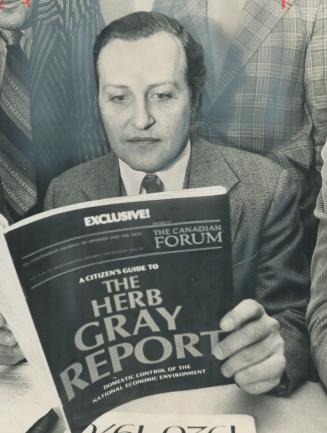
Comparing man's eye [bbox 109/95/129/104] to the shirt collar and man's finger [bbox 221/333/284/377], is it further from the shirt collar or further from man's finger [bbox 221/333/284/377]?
man's finger [bbox 221/333/284/377]

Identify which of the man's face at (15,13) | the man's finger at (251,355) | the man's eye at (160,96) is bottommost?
the man's finger at (251,355)

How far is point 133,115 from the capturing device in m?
0.80

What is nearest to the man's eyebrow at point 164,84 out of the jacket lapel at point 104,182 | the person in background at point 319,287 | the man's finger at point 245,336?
the jacket lapel at point 104,182

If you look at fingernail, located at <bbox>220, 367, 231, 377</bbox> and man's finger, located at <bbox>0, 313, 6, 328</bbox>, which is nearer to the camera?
fingernail, located at <bbox>220, 367, 231, 377</bbox>

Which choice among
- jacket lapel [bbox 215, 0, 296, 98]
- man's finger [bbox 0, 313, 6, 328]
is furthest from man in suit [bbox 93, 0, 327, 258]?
man's finger [bbox 0, 313, 6, 328]

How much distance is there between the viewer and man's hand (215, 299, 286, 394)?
717 mm

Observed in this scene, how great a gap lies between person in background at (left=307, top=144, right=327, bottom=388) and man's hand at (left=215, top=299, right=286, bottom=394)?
0.06 metres

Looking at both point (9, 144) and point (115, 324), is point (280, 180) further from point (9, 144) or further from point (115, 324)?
point (9, 144)

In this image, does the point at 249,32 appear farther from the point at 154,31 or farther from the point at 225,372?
the point at 225,372

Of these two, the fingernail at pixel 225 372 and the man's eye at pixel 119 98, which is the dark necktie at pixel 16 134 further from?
the fingernail at pixel 225 372

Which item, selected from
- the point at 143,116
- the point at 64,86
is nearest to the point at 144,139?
the point at 143,116

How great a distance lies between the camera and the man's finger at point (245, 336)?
0.72m

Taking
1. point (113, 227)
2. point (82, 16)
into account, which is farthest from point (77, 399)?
point (82, 16)

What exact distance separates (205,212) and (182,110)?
190 mm
